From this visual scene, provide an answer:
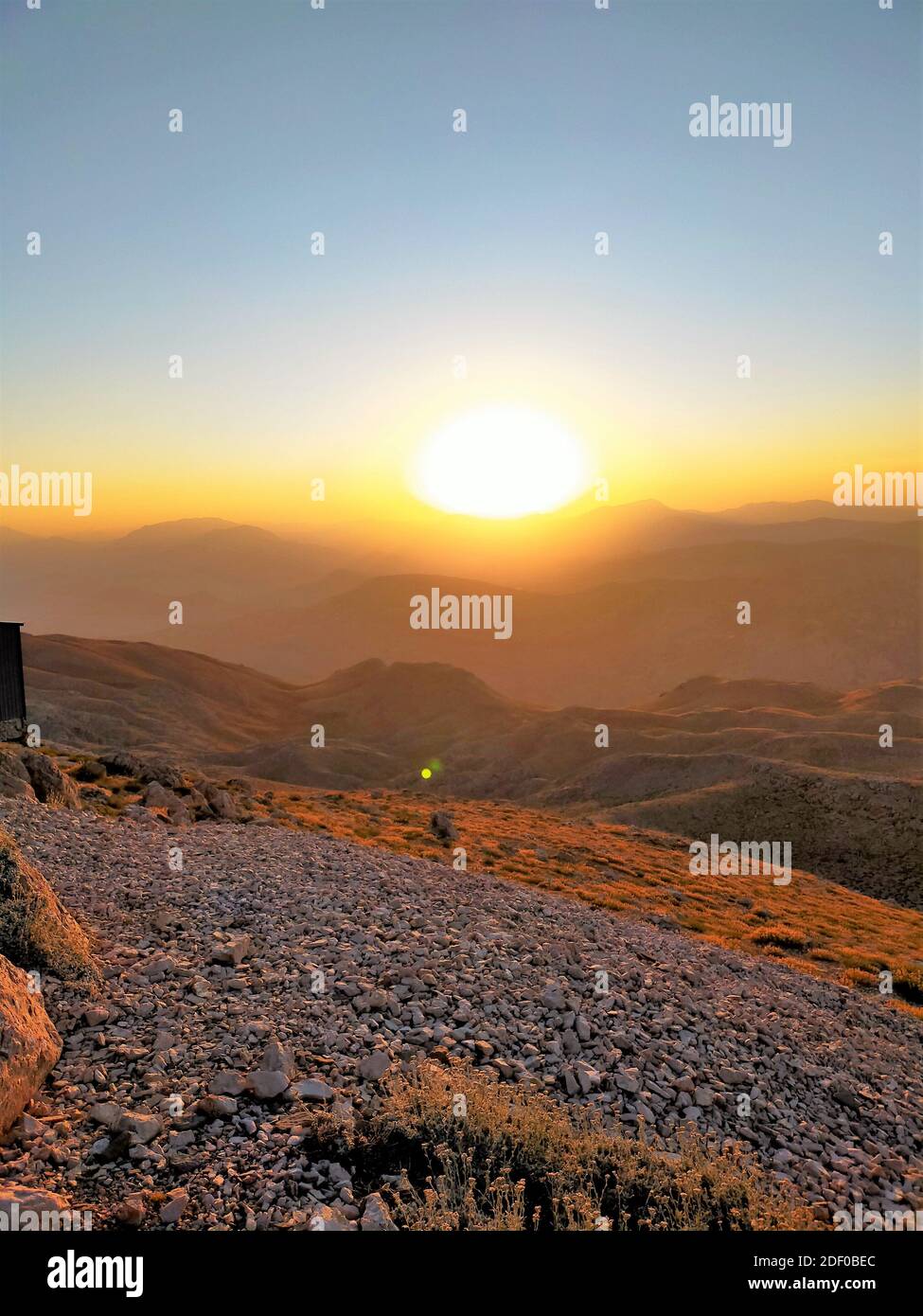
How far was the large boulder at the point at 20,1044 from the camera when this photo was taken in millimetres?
6695

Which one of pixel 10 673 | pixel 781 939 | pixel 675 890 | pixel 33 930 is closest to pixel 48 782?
pixel 33 930

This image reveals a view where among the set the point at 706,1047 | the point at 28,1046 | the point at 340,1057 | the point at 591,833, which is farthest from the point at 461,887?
the point at 591,833

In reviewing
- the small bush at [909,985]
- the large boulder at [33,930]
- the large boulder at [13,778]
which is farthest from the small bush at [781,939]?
the large boulder at [13,778]

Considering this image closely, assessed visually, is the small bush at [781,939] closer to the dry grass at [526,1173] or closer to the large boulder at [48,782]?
the dry grass at [526,1173]

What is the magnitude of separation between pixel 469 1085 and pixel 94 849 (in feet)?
36.4

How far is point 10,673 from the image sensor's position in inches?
1378

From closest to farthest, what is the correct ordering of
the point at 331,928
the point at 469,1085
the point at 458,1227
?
the point at 458,1227
the point at 469,1085
the point at 331,928

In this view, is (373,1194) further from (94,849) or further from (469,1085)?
(94,849)

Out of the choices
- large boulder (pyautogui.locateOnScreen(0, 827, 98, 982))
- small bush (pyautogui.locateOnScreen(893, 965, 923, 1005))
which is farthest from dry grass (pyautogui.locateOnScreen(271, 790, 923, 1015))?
large boulder (pyautogui.locateOnScreen(0, 827, 98, 982))

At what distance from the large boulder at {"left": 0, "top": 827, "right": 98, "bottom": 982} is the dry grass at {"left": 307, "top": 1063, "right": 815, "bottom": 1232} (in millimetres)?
4262

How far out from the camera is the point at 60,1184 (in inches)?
243

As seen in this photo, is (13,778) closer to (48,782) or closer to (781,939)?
(48,782)

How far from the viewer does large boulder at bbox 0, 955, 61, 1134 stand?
6.70 metres

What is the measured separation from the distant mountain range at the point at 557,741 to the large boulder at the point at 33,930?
4208cm
